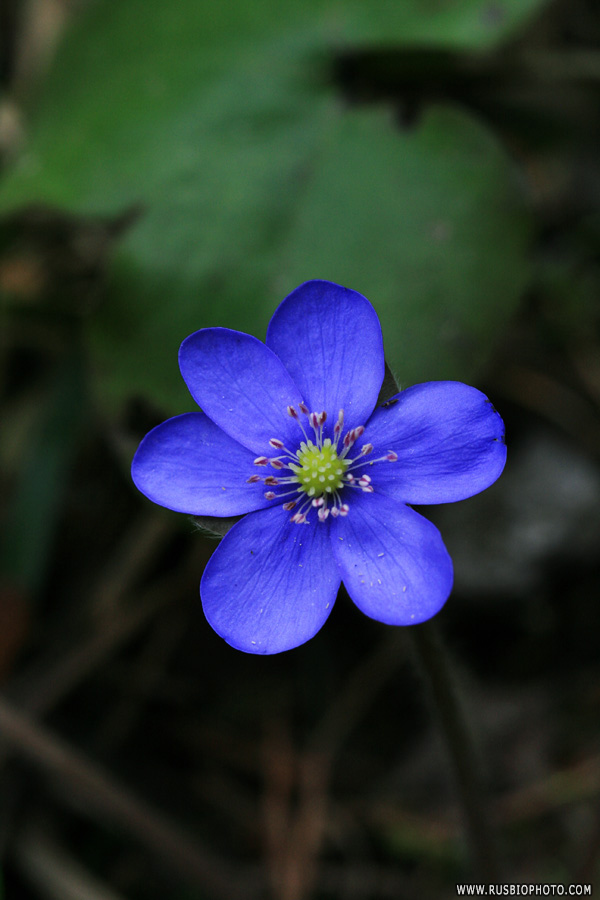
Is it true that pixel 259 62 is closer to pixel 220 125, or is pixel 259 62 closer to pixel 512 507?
pixel 220 125

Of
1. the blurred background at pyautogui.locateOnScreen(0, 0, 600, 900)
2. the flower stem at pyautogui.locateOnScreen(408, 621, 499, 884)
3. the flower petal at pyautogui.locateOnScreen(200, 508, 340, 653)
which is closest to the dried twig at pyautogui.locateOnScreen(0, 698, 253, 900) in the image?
the blurred background at pyautogui.locateOnScreen(0, 0, 600, 900)

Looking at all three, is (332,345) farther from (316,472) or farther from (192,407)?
(192,407)

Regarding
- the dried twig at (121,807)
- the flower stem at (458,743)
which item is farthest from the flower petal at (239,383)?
the dried twig at (121,807)

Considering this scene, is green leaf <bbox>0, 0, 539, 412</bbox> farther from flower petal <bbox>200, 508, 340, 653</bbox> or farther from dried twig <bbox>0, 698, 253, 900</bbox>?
dried twig <bbox>0, 698, 253, 900</bbox>

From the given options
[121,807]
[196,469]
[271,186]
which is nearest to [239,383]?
[196,469]

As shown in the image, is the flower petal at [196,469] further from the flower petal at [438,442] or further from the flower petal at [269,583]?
the flower petal at [438,442]

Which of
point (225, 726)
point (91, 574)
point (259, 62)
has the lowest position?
point (225, 726)

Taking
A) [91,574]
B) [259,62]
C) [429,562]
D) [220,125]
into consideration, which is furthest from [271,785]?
[259,62]
